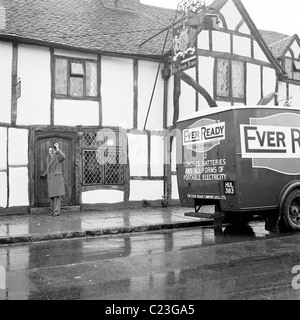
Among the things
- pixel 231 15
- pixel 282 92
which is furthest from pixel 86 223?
pixel 282 92

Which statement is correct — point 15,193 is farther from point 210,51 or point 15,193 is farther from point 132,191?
point 210,51

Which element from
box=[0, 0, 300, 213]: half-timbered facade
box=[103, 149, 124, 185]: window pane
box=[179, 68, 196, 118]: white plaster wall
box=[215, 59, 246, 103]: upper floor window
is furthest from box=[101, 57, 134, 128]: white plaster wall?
box=[215, 59, 246, 103]: upper floor window

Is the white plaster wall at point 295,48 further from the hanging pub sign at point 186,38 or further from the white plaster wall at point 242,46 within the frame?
the hanging pub sign at point 186,38

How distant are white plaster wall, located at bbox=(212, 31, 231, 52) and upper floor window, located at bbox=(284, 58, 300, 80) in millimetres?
4313

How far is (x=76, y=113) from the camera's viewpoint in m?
13.2

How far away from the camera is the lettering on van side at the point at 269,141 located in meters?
8.63

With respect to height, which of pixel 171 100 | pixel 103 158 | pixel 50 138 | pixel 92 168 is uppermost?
pixel 171 100

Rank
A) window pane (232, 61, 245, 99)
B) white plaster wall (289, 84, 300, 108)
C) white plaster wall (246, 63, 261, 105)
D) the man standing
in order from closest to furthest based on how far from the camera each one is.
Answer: the man standing < window pane (232, 61, 245, 99) < white plaster wall (246, 63, 261, 105) < white plaster wall (289, 84, 300, 108)

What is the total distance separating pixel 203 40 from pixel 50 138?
6648mm

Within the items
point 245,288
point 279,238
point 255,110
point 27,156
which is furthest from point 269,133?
point 27,156

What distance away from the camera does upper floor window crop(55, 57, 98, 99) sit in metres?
12.9

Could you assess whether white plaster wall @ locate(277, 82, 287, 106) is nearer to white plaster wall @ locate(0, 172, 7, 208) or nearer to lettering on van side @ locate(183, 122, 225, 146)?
lettering on van side @ locate(183, 122, 225, 146)

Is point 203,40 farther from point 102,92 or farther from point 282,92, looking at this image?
point 282,92

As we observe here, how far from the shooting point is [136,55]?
13.9 meters
